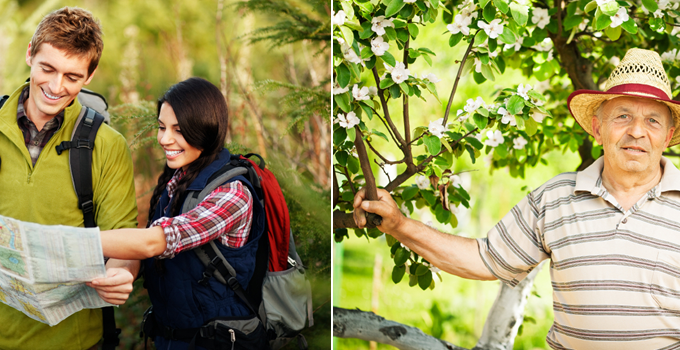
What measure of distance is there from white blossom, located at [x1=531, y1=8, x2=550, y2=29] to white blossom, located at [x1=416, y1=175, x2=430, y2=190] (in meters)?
1.13

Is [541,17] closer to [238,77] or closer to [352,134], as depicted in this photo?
[352,134]

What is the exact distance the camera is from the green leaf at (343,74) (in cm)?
198

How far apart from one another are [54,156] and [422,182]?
5.45ft

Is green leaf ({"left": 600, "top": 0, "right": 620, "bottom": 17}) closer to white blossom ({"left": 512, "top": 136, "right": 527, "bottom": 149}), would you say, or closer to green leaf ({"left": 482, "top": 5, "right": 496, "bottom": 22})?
green leaf ({"left": 482, "top": 5, "right": 496, "bottom": 22})

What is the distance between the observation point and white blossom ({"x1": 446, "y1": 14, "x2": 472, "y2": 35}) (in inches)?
88.5

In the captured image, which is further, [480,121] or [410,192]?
[410,192]

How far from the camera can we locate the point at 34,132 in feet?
6.63

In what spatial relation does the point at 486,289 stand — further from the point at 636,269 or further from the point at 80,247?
the point at 80,247

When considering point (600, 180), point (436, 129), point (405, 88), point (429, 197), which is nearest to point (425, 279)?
point (429, 197)

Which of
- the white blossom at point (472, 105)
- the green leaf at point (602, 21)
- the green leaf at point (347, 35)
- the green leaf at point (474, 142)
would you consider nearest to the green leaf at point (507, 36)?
the white blossom at point (472, 105)

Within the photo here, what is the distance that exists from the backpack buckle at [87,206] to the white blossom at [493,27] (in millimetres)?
1759

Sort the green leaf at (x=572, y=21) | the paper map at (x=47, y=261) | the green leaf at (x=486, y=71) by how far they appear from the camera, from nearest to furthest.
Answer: the paper map at (x=47, y=261)
the green leaf at (x=486, y=71)
the green leaf at (x=572, y=21)

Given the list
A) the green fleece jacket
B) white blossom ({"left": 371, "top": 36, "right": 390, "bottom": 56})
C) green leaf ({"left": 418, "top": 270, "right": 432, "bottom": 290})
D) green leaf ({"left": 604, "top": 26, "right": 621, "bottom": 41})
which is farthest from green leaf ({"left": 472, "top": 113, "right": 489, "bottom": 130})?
the green fleece jacket

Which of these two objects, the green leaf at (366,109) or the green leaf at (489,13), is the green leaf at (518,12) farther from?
the green leaf at (366,109)
